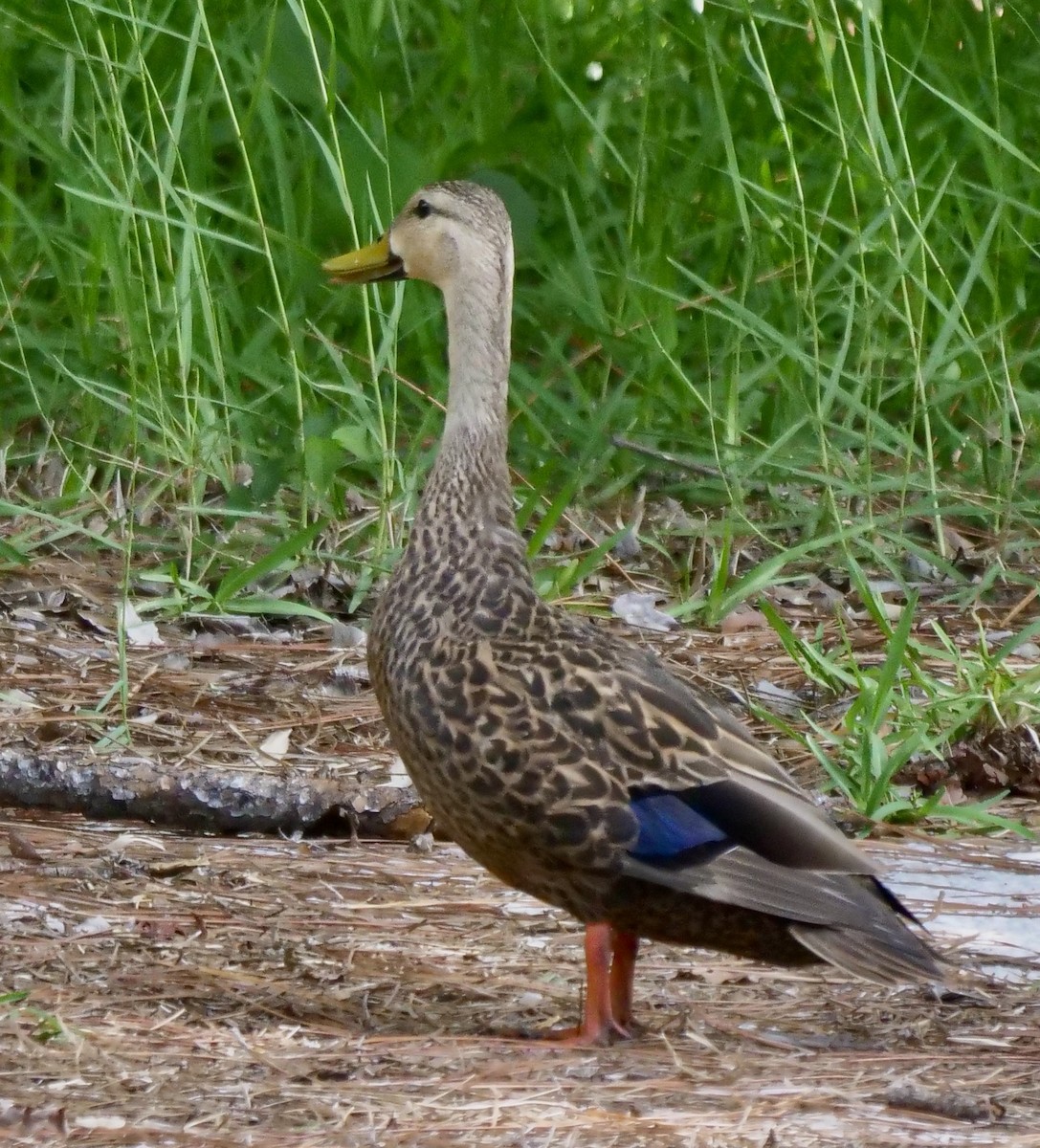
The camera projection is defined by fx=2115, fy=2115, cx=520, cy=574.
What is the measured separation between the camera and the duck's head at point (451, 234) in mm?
3783

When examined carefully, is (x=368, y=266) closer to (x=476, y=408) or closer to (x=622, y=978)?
(x=476, y=408)

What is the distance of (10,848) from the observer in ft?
12.2

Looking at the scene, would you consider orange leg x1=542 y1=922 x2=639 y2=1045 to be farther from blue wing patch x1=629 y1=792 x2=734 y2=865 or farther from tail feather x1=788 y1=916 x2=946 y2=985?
tail feather x1=788 y1=916 x2=946 y2=985

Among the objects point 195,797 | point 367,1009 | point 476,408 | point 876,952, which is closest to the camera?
point 876,952

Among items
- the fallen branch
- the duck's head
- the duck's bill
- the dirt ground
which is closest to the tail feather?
the dirt ground

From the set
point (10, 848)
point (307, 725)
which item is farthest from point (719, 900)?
point (307, 725)

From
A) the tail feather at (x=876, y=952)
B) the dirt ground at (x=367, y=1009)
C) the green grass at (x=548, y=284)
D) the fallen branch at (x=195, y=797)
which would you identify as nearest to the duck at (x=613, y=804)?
the tail feather at (x=876, y=952)

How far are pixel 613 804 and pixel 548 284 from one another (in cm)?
372

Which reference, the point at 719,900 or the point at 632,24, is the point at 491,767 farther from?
the point at 632,24

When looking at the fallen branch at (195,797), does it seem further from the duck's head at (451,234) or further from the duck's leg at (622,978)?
the duck's head at (451,234)

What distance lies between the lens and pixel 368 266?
4.02 m

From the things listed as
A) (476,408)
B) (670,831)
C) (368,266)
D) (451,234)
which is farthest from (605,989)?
(368,266)

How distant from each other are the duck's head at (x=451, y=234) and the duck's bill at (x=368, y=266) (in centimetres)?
2

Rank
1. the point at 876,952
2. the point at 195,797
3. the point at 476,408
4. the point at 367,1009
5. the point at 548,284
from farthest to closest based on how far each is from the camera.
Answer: the point at 548,284, the point at 195,797, the point at 476,408, the point at 367,1009, the point at 876,952
